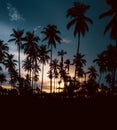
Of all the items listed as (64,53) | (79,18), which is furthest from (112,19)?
(64,53)

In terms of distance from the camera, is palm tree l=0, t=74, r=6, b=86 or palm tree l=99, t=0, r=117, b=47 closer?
palm tree l=99, t=0, r=117, b=47

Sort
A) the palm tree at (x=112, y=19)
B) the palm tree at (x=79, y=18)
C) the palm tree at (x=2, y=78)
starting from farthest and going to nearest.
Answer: the palm tree at (x=2, y=78)
the palm tree at (x=79, y=18)
the palm tree at (x=112, y=19)

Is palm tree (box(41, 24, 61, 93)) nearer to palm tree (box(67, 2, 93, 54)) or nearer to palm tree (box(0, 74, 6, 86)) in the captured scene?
palm tree (box(67, 2, 93, 54))

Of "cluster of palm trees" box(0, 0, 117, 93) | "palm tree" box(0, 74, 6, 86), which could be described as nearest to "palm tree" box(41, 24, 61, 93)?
"cluster of palm trees" box(0, 0, 117, 93)

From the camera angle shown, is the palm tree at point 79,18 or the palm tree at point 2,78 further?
the palm tree at point 2,78

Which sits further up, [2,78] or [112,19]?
[112,19]

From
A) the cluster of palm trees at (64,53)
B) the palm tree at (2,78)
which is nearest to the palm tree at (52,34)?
the cluster of palm trees at (64,53)

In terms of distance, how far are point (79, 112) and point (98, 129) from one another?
10.9ft

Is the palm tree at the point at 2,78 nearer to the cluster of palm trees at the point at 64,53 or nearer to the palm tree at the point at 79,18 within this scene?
the cluster of palm trees at the point at 64,53

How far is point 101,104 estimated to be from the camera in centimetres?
2169

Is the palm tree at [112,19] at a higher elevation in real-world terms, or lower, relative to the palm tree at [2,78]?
higher

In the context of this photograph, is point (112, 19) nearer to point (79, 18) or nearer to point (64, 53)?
point (79, 18)

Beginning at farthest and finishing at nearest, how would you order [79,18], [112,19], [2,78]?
1. [2,78]
2. [79,18]
3. [112,19]

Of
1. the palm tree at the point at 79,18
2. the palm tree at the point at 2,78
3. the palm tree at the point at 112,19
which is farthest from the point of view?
the palm tree at the point at 2,78
